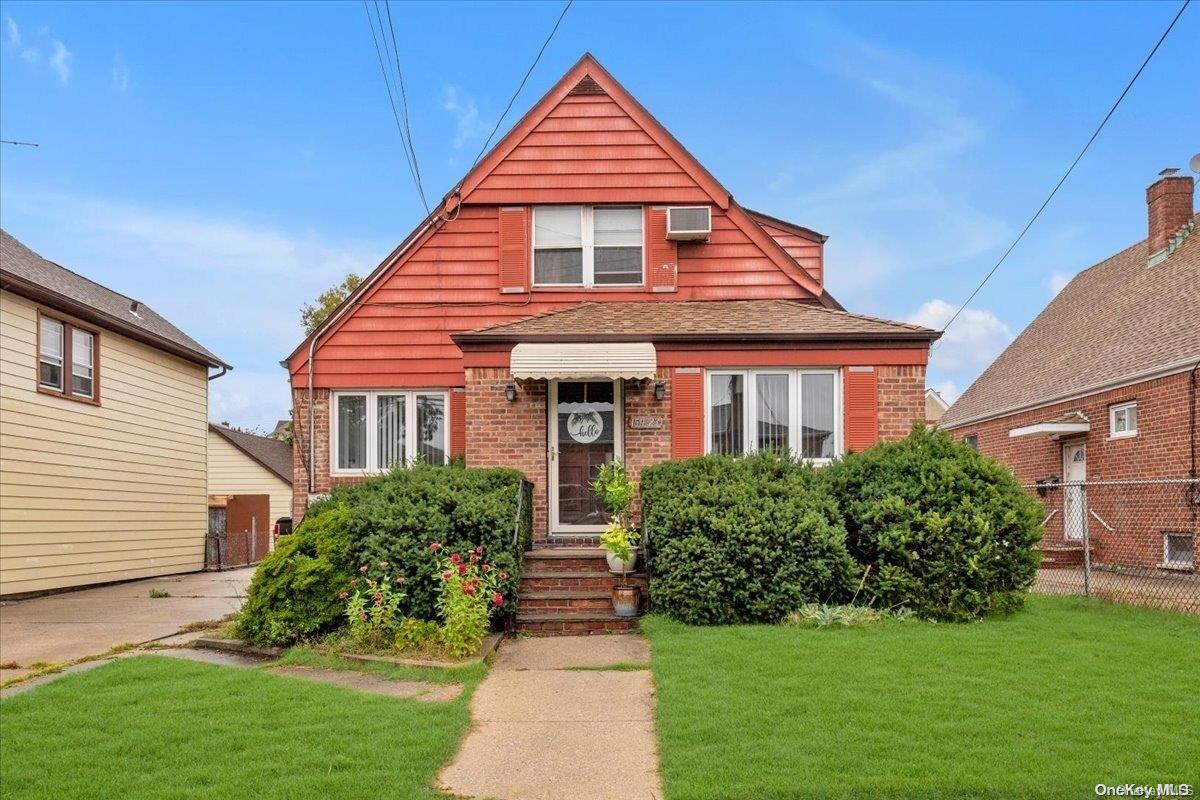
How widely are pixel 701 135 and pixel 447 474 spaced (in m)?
7.52

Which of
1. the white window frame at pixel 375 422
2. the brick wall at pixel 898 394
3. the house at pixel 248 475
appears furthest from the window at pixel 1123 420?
the house at pixel 248 475

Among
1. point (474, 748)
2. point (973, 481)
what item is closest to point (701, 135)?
point (973, 481)

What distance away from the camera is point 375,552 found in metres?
Result: 8.71

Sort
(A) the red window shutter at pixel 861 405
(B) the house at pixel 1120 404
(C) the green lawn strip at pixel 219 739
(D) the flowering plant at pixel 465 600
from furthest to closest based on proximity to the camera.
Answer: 1. (B) the house at pixel 1120 404
2. (A) the red window shutter at pixel 861 405
3. (D) the flowering plant at pixel 465 600
4. (C) the green lawn strip at pixel 219 739

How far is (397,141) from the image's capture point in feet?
46.9

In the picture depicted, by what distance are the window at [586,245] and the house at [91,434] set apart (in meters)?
7.95

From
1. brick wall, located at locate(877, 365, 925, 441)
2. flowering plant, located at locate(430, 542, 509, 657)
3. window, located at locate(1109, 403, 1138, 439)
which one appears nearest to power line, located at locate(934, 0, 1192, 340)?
brick wall, located at locate(877, 365, 925, 441)

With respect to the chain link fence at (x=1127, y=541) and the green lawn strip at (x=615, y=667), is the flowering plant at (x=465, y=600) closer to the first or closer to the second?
the green lawn strip at (x=615, y=667)

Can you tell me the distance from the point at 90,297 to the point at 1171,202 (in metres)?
21.5

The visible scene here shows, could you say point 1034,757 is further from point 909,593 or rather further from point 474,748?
point 909,593

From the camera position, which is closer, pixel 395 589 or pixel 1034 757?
pixel 1034 757

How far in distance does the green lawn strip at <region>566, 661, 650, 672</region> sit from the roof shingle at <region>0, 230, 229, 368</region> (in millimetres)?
10933

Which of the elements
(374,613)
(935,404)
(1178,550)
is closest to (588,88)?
(374,613)

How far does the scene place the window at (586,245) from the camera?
13523mm
